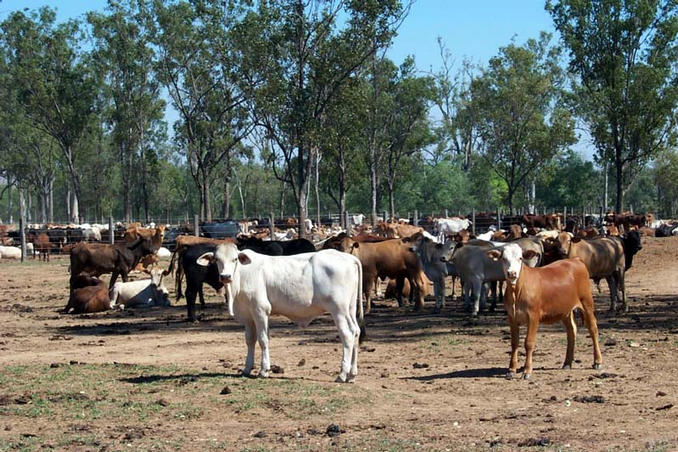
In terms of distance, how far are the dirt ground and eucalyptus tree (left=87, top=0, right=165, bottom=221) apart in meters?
47.2

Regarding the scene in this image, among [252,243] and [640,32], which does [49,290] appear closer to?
[252,243]

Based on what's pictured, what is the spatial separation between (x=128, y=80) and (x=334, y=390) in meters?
59.3

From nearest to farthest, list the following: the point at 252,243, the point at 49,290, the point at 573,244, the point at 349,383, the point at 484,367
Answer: the point at 349,383
the point at 484,367
the point at 573,244
the point at 252,243
the point at 49,290

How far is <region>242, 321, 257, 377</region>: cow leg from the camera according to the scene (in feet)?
36.0

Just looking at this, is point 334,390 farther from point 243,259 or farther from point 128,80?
point 128,80

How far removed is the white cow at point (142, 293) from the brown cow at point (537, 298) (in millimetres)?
10538

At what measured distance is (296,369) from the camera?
12.0 metres

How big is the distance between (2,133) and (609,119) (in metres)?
50.6

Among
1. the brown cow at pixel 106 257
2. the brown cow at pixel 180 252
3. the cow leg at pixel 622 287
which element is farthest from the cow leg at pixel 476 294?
the brown cow at pixel 106 257

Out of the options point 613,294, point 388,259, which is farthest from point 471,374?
point 388,259

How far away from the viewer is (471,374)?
451 inches

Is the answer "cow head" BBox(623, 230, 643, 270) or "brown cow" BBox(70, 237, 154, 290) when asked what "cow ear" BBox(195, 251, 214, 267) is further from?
"cow head" BBox(623, 230, 643, 270)

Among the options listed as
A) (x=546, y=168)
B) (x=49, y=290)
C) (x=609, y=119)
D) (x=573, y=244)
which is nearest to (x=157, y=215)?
(x=546, y=168)

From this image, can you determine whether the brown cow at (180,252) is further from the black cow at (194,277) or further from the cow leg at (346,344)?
the cow leg at (346,344)
